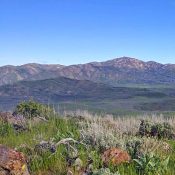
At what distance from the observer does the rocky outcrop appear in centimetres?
773

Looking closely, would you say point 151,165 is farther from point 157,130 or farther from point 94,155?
point 157,130

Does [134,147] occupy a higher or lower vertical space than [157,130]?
higher

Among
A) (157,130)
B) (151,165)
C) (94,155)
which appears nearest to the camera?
(151,165)

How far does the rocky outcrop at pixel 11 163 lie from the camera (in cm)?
773

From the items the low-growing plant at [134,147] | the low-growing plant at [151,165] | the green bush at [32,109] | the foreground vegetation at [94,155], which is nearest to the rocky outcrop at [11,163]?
the foreground vegetation at [94,155]

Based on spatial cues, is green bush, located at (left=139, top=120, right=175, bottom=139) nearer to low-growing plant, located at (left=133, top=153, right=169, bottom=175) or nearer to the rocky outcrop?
low-growing plant, located at (left=133, top=153, right=169, bottom=175)

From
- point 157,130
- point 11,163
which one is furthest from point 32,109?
point 11,163

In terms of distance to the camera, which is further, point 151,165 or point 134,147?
point 134,147

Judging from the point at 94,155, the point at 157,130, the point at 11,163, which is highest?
the point at 11,163

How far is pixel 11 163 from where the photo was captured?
25.5 ft

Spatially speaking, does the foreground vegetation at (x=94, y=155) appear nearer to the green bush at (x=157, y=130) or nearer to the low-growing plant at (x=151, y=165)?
the low-growing plant at (x=151, y=165)

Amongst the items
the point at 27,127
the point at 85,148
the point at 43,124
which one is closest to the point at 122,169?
the point at 85,148

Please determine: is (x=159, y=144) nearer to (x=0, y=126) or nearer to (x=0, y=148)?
(x=0, y=148)

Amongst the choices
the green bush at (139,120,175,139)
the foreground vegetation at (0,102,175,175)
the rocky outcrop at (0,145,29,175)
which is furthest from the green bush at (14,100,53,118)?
the rocky outcrop at (0,145,29,175)
